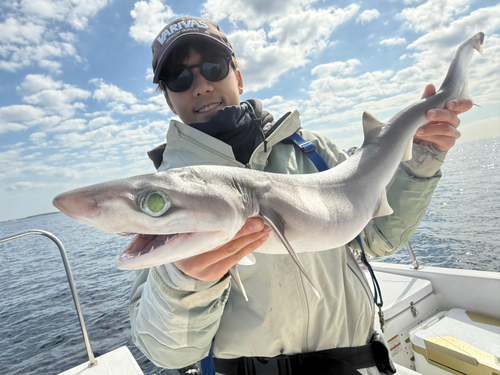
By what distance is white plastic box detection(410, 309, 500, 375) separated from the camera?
134 inches

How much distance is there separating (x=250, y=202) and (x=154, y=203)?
21.4 inches

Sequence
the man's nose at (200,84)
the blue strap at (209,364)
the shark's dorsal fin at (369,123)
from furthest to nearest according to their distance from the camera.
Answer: the man's nose at (200,84)
the shark's dorsal fin at (369,123)
the blue strap at (209,364)

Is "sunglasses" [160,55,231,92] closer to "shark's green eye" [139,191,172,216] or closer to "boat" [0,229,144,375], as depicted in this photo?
"shark's green eye" [139,191,172,216]

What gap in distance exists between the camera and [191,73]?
2.72 metres

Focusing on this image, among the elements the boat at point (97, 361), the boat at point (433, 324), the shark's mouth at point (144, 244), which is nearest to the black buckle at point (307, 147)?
the shark's mouth at point (144, 244)

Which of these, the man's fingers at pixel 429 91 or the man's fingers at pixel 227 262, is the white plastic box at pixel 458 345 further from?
the man's fingers at pixel 227 262

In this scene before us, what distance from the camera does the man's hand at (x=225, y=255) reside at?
Result: 145 centimetres

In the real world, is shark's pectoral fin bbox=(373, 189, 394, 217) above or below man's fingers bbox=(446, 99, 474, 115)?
below

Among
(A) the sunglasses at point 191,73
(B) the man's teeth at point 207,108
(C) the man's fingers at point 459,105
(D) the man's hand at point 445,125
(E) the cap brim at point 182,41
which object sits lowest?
(D) the man's hand at point 445,125

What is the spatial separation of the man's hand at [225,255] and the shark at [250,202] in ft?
0.19

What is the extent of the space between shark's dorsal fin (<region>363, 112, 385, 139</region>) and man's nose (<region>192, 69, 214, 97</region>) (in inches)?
58.0

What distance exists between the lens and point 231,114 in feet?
8.53

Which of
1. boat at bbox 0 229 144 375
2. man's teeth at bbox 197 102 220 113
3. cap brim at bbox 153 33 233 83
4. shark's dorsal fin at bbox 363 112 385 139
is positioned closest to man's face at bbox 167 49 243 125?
man's teeth at bbox 197 102 220 113

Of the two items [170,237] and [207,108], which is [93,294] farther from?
[170,237]
